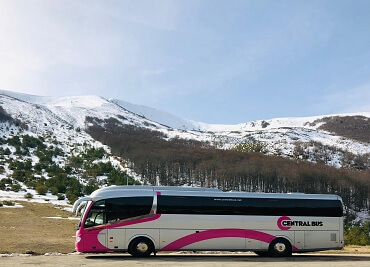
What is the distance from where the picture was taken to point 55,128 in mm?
183750

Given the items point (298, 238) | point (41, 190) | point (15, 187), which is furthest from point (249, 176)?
point (298, 238)

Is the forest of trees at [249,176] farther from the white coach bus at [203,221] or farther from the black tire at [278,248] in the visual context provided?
the black tire at [278,248]

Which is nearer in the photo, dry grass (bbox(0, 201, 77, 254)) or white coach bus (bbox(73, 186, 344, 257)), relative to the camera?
white coach bus (bbox(73, 186, 344, 257))

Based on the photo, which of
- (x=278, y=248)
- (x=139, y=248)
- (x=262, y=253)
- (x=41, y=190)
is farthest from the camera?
(x=41, y=190)

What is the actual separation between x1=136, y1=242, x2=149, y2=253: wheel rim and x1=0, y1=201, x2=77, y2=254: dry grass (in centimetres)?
514

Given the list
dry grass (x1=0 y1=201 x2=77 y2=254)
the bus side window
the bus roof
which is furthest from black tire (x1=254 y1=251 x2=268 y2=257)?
dry grass (x1=0 y1=201 x2=77 y2=254)

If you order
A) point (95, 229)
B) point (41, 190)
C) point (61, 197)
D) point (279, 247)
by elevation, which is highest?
point (95, 229)

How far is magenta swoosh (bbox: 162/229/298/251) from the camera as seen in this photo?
22.0 m

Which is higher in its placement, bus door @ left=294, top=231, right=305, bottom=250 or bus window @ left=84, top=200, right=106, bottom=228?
bus window @ left=84, top=200, right=106, bottom=228

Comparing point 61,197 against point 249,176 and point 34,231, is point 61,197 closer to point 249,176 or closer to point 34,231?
point 34,231

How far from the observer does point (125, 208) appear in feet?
72.0

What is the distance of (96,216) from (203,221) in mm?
5364

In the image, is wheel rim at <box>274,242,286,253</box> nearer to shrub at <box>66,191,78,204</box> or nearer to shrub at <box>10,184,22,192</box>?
shrub at <box>66,191,78,204</box>

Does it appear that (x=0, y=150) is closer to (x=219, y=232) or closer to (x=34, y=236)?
(x=34, y=236)
